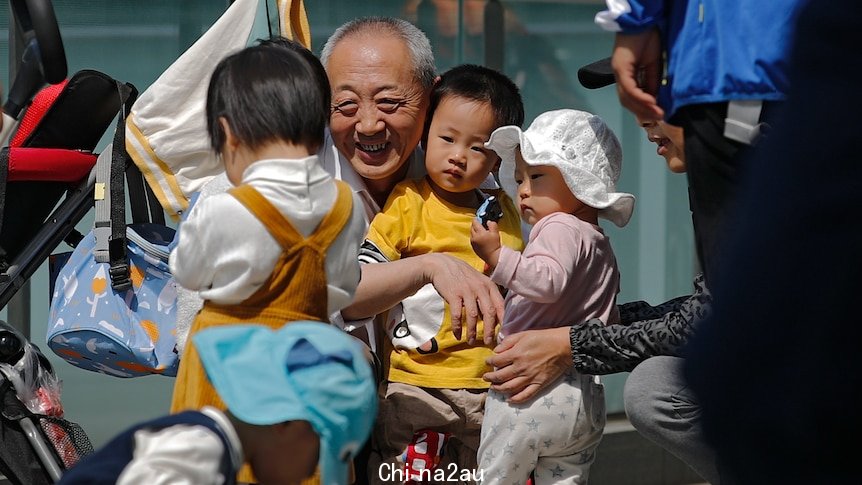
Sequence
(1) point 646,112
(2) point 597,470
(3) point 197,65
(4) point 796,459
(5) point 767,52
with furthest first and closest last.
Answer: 1. (2) point 597,470
2. (3) point 197,65
3. (1) point 646,112
4. (5) point 767,52
5. (4) point 796,459

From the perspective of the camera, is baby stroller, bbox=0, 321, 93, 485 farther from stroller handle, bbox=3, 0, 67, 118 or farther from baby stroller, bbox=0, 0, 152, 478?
stroller handle, bbox=3, 0, 67, 118

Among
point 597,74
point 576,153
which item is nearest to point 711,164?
point 576,153

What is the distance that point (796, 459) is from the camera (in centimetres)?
100

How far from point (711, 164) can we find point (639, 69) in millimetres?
280

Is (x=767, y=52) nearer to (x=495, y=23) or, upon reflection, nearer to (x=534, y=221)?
(x=534, y=221)

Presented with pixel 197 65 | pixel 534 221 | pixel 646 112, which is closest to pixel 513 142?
pixel 534 221

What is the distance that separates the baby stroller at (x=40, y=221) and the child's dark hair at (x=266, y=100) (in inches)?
33.2

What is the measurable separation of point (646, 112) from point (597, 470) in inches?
105

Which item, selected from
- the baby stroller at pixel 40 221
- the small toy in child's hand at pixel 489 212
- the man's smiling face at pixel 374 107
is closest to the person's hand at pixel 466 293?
the small toy in child's hand at pixel 489 212

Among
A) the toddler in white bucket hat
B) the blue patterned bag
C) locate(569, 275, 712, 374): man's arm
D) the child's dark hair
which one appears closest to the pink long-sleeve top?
the toddler in white bucket hat

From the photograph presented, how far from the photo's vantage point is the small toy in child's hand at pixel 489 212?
292 cm

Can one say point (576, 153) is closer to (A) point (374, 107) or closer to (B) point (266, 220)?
(A) point (374, 107)

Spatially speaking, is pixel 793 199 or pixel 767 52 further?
pixel 767 52

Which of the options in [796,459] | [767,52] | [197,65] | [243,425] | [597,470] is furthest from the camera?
[597,470]
